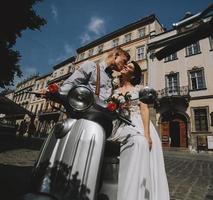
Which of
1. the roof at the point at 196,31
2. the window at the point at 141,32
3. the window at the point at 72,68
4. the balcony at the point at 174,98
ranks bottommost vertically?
the roof at the point at 196,31

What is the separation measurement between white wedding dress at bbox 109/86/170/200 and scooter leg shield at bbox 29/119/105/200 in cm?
31

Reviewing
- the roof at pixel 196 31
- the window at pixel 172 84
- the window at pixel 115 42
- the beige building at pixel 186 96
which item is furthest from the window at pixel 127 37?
the roof at pixel 196 31

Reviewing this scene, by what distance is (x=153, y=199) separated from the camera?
5.27ft

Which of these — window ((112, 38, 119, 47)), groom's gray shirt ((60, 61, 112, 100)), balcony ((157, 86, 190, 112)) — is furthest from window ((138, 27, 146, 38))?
groom's gray shirt ((60, 61, 112, 100))

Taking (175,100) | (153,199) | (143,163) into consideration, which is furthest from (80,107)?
(175,100)

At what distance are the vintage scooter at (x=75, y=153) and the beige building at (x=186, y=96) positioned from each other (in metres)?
14.9

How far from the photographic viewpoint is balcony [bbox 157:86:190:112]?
16066 millimetres

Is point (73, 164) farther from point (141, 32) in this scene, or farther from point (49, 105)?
point (49, 105)

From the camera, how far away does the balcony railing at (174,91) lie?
16.3 m

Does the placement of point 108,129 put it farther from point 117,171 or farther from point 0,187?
point 0,187

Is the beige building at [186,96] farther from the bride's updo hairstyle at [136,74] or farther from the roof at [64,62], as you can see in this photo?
the roof at [64,62]

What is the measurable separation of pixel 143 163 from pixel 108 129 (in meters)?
0.42

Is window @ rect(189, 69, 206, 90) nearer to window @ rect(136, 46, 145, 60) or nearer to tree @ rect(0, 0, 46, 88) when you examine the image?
window @ rect(136, 46, 145, 60)

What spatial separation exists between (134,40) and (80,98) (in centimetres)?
2208
